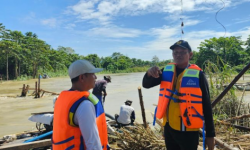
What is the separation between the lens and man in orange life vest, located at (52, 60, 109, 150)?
1512mm

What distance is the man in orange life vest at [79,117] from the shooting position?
1.51 meters

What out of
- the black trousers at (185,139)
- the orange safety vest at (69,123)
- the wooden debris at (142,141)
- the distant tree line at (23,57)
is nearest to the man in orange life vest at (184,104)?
the black trousers at (185,139)

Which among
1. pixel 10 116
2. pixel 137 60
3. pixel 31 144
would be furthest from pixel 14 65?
pixel 137 60

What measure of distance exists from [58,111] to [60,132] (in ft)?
0.57

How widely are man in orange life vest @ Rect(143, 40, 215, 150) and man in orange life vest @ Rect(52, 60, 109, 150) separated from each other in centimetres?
77

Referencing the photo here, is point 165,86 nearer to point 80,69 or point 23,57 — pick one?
point 80,69

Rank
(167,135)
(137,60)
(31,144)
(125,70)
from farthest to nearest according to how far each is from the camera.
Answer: (137,60), (125,70), (31,144), (167,135)

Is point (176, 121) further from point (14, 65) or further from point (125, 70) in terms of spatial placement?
point (125, 70)

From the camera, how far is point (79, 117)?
1.50 meters

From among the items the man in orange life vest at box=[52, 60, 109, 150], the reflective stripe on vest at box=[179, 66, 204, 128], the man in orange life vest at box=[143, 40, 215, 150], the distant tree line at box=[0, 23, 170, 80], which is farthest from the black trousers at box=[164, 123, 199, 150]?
the distant tree line at box=[0, 23, 170, 80]

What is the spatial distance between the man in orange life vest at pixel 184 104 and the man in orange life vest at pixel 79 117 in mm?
771

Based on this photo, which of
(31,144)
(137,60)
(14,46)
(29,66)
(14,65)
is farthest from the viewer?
(137,60)

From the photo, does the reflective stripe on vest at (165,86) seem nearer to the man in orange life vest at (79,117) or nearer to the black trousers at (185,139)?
the black trousers at (185,139)

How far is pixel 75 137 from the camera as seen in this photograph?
62.6 inches
